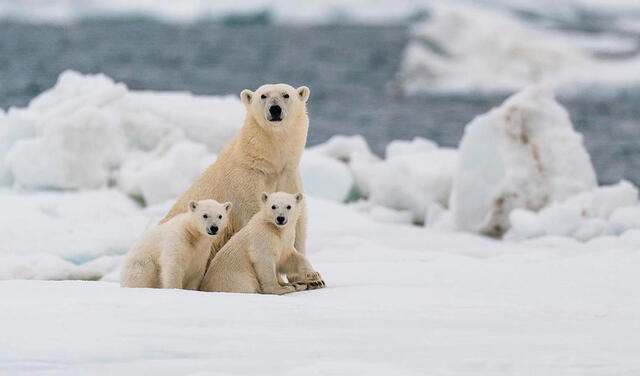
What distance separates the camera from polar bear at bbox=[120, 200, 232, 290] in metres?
6.05

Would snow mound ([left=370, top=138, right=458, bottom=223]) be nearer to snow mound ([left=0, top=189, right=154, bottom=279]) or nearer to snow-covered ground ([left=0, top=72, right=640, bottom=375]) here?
snow-covered ground ([left=0, top=72, right=640, bottom=375])

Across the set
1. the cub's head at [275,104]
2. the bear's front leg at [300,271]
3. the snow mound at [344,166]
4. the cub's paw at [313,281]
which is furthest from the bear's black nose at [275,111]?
the snow mound at [344,166]

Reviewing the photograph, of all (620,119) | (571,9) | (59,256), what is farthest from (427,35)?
(571,9)

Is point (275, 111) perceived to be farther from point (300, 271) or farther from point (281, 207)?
point (300, 271)

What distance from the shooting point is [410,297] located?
588cm

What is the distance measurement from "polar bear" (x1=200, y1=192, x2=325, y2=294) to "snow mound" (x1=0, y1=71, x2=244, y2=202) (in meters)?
5.17

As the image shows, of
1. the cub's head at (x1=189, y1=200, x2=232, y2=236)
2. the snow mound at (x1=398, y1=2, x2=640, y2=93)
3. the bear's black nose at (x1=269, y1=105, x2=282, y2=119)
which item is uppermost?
the bear's black nose at (x1=269, y1=105, x2=282, y2=119)

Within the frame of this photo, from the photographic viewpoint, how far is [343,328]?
5.07 metres

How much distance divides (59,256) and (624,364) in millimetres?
5373

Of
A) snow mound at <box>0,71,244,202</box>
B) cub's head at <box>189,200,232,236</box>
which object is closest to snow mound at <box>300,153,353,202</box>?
snow mound at <box>0,71,244,202</box>

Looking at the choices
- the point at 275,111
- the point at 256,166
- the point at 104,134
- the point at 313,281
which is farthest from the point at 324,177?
the point at 313,281

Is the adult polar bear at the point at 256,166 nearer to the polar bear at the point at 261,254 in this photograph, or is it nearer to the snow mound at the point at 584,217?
the polar bear at the point at 261,254

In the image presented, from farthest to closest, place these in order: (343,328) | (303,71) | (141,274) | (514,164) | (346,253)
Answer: (303,71) → (514,164) → (346,253) → (141,274) → (343,328)

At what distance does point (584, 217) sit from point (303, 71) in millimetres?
28304
